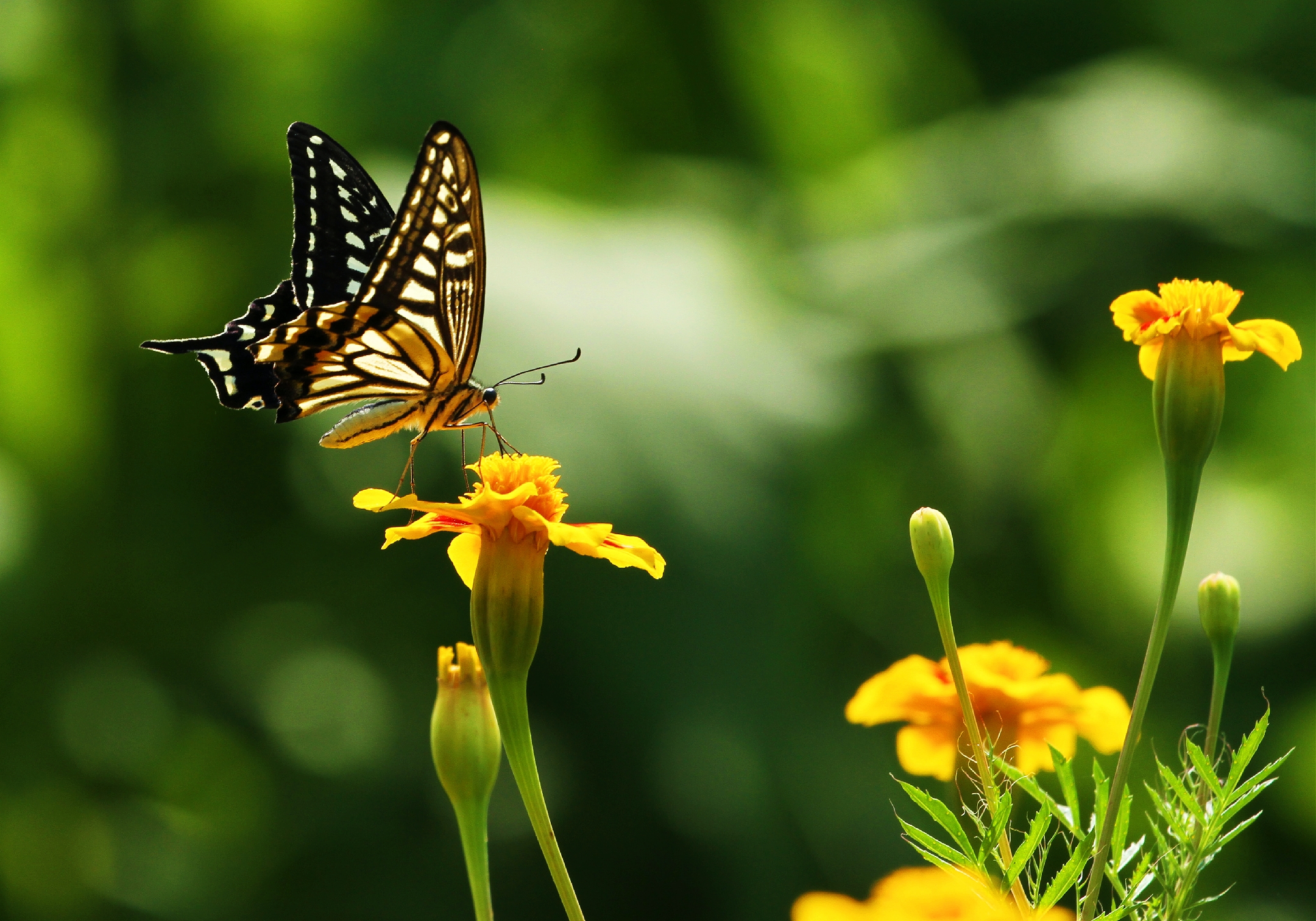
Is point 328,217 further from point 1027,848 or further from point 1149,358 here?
point 1027,848

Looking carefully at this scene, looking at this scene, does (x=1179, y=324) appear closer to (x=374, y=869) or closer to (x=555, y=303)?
(x=555, y=303)

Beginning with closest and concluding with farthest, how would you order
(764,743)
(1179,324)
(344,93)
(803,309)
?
(1179,324) → (764,743) → (803,309) → (344,93)

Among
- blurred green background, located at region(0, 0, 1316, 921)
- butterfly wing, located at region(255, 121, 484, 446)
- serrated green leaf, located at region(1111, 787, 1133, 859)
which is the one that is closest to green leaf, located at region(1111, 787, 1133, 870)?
serrated green leaf, located at region(1111, 787, 1133, 859)

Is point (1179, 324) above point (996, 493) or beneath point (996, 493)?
beneath

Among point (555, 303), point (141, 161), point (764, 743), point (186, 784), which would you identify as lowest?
point (186, 784)

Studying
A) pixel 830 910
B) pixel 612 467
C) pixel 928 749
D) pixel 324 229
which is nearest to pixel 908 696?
pixel 928 749

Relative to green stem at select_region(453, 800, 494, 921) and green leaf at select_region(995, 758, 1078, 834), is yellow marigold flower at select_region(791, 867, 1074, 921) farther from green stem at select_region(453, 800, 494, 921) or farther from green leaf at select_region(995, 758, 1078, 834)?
green stem at select_region(453, 800, 494, 921)

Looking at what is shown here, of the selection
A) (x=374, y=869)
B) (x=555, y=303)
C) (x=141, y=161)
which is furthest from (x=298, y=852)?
(x=141, y=161)
